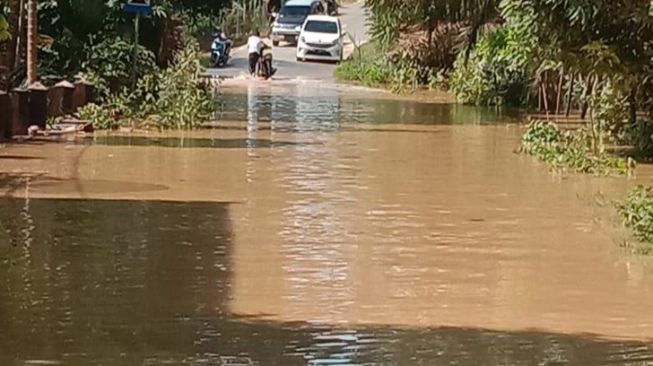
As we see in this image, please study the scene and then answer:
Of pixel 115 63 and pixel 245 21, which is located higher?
pixel 245 21

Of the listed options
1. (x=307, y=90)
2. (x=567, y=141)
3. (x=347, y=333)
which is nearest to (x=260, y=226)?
(x=347, y=333)

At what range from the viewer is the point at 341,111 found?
92.6ft

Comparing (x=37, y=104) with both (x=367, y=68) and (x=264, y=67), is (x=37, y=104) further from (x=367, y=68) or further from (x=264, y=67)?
(x=367, y=68)

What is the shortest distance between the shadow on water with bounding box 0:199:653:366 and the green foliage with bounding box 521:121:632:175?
7390 millimetres

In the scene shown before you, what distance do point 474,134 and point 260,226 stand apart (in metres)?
11.2

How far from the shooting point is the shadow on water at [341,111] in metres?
25.8

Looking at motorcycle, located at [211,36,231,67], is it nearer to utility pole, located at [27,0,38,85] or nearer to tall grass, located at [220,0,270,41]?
tall grass, located at [220,0,270,41]

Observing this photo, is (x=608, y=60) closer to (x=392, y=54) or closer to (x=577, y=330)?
(x=577, y=330)

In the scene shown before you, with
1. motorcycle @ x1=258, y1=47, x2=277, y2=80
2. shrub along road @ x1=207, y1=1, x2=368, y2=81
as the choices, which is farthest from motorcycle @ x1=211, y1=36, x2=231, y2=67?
motorcycle @ x1=258, y1=47, x2=277, y2=80

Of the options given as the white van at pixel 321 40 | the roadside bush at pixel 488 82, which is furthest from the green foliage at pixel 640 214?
the white van at pixel 321 40

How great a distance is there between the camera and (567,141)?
2016cm

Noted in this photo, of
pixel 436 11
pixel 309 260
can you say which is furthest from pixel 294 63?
pixel 309 260

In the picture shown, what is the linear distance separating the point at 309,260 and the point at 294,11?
4179 cm

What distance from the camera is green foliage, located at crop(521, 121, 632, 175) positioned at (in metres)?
18.0
